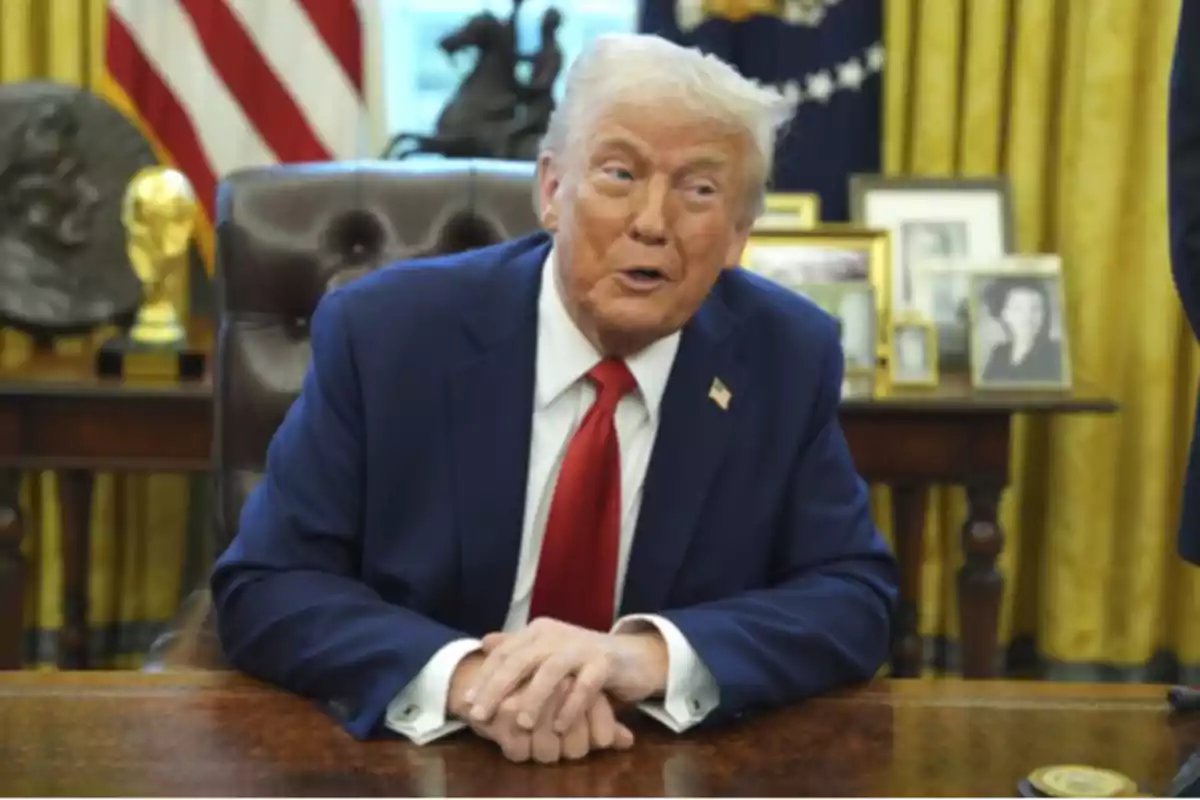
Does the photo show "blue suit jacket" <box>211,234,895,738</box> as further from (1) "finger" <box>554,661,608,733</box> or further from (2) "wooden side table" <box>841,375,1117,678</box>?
(2) "wooden side table" <box>841,375,1117,678</box>

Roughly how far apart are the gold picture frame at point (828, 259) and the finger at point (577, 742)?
1.70 m

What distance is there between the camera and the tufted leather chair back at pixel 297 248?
6.30 feet

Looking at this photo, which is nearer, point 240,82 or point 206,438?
point 206,438

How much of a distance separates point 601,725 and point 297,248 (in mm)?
975

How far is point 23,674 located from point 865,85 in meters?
2.34

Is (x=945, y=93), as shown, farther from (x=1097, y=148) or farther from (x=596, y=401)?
(x=596, y=401)

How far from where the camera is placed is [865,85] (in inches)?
124

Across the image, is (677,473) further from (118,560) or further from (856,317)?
(118,560)

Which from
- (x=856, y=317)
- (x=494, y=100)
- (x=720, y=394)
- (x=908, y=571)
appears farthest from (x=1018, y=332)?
(x=720, y=394)

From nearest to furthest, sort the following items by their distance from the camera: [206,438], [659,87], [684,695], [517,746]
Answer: [517,746] → [684,695] → [659,87] → [206,438]

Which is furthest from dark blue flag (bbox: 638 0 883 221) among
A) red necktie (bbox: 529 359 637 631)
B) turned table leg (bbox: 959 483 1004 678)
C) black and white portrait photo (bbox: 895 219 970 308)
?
red necktie (bbox: 529 359 637 631)

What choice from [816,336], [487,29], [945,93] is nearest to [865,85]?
[945,93]

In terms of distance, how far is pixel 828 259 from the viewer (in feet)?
9.09

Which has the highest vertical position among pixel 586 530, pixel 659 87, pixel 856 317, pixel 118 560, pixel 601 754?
pixel 659 87
